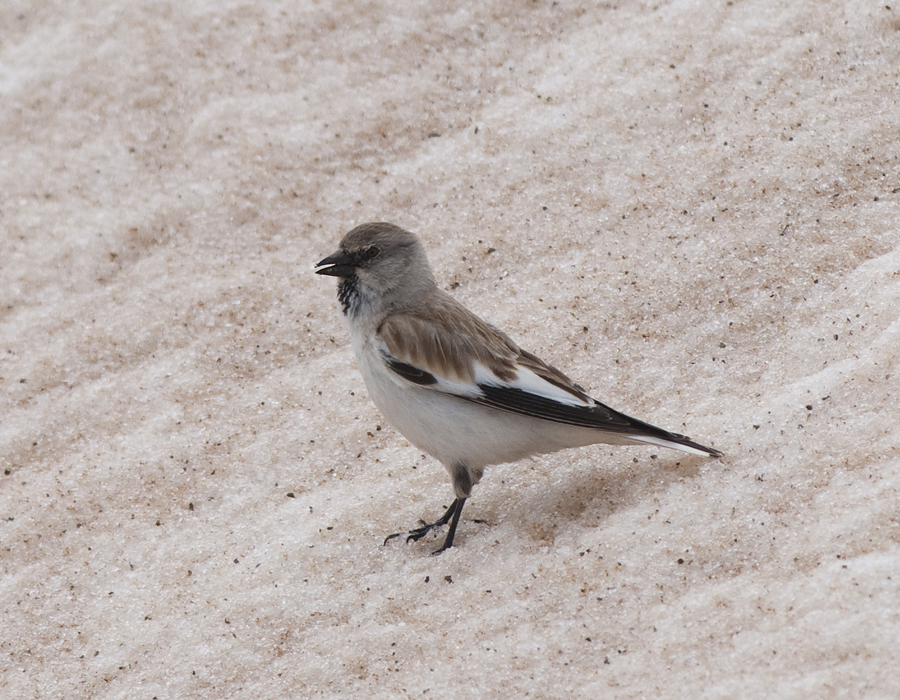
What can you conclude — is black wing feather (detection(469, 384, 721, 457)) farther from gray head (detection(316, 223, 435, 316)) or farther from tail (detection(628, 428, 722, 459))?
gray head (detection(316, 223, 435, 316))

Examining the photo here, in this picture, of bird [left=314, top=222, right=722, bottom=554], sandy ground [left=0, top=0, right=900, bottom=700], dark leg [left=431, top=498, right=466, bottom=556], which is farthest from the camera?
dark leg [left=431, top=498, right=466, bottom=556]

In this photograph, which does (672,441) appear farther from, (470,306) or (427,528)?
(470,306)

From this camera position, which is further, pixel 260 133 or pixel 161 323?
pixel 260 133

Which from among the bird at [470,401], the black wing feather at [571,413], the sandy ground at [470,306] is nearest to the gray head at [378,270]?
the bird at [470,401]

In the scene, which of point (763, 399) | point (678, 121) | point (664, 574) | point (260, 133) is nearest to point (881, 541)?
point (664, 574)

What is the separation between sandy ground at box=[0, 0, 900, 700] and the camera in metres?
3.36

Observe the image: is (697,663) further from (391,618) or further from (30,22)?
(30,22)

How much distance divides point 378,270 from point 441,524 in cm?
109

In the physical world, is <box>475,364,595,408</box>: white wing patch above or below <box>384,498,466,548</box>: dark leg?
above

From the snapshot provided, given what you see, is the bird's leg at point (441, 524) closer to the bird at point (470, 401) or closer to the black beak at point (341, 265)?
the bird at point (470, 401)

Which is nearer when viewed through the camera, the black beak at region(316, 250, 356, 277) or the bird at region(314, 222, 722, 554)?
the bird at region(314, 222, 722, 554)

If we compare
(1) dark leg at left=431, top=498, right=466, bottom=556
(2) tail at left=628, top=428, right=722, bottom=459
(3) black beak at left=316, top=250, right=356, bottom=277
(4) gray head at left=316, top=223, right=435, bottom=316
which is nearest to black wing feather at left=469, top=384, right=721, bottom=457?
(2) tail at left=628, top=428, right=722, bottom=459

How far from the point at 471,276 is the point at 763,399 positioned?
184 cm

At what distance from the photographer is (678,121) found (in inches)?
225
